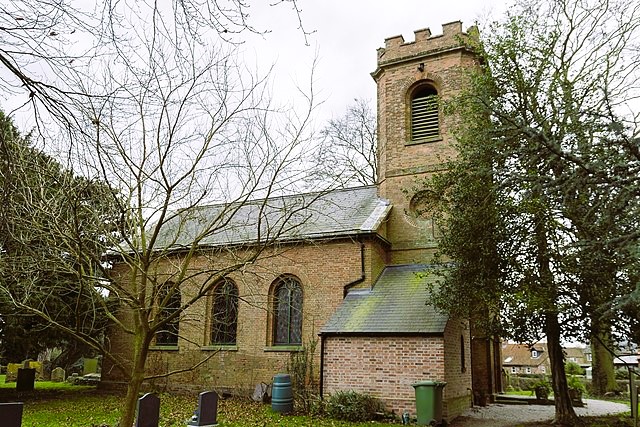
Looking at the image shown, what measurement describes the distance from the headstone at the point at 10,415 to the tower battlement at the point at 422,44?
15.9m

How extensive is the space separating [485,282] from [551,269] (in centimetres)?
156

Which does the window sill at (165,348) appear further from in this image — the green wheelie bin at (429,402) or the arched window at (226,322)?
the green wheelie bin at (429,402)

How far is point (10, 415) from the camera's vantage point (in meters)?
7.37

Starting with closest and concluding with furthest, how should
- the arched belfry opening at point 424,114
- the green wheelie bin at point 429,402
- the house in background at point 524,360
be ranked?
the green wheelie bin at point 429,402 → the arched belfry opening at point 424,114 → the house in background at point 524,360

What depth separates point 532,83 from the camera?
13.2 metres

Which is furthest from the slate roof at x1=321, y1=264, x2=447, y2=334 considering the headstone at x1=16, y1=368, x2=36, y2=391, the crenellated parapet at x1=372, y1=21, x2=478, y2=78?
the headstone at x1=16, y1=368, x2=36, y2=391

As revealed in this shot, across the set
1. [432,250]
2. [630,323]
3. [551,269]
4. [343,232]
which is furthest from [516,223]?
[343,232]

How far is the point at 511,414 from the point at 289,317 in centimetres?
729

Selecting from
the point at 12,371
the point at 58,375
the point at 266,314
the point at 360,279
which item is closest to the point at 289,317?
the point at 266,314

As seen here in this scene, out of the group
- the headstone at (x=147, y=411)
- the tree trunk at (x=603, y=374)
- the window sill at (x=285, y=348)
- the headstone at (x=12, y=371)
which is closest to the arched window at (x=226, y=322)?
the window sill at (x=285, y=348)

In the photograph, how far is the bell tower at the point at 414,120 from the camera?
1730 centimetres

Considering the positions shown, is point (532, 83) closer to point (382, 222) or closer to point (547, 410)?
point (382, 222)

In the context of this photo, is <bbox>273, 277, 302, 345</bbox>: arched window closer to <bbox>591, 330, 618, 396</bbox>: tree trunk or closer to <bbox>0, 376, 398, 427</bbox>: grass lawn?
<bbox>0, 376, 398, 427</bbox>: grass lawn

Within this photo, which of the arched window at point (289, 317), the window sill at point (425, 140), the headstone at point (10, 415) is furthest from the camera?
the window sill at point (425, 140)
